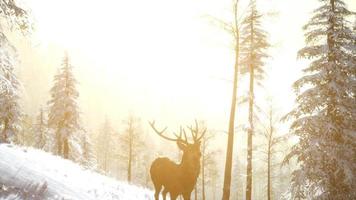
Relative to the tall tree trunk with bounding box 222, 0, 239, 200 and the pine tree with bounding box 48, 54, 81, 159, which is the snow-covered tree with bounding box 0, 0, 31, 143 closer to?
the tall tree trunk with bounding box 222, 0, 239, 200

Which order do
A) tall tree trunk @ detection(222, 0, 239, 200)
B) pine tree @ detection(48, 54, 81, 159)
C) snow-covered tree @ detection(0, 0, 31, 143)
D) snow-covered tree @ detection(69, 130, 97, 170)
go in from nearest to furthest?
snow-covered tree @ detection(0, 0, 31, 143) < tall tree trunk @ detection(222, 0, 239, 200) < pine tree @ detection(48, 54, 81, 159) < snow-covered tree @ detection(69, 130, 97, 170)

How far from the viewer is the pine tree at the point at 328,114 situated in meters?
16.8

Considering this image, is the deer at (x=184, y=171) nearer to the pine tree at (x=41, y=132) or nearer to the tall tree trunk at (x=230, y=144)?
the tall tree trunk at (x=230, y=144)

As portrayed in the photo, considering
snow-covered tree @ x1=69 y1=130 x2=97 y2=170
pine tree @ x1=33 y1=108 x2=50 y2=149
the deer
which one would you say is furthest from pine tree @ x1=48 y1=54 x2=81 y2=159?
the deer

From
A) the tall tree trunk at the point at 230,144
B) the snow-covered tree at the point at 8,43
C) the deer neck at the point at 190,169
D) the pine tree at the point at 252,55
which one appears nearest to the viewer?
the snow-covered tree at the point at 8,43

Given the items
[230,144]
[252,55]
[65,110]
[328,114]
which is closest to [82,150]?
[65,110]

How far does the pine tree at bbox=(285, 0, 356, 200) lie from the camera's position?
16766 mm

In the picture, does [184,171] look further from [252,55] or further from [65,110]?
[65,110]

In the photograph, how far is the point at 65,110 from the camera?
3844 centimetres

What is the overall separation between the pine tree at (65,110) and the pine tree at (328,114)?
26.9 m

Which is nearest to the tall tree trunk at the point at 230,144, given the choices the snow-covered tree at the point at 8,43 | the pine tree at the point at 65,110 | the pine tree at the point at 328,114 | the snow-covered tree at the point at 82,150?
the pine tree at the point at 328,114

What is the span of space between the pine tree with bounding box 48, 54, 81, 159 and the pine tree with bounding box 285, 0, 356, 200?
2691 cm

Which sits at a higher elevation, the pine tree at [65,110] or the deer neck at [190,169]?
the pine tree at [65,110]

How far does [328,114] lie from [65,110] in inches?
1130
